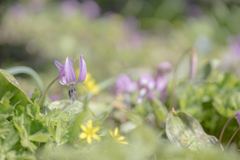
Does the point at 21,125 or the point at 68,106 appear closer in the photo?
the point at 21,125

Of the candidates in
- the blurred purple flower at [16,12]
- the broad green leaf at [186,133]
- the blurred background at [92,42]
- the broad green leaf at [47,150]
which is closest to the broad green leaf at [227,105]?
the broad green leaf at [186,133]

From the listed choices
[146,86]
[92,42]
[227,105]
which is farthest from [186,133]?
[92,42]

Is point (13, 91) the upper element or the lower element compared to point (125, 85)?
upper

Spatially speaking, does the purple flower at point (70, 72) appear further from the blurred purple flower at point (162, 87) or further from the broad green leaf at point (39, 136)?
the blurred purple flower at point (162, 87)

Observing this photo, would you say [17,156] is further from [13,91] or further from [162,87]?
[162,87]

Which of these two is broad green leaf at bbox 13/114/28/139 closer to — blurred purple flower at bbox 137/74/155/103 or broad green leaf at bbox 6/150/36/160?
broad green leaf at bbox 6/150/36/160

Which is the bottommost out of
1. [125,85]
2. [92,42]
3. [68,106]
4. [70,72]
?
[92,42]

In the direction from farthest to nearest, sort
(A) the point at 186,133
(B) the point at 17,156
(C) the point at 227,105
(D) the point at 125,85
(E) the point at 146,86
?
(D) the point at 125,85
(E) the point at 146,86
(C) the point at 227,105
(A) the point at 186,133
(B) the point at 17,156

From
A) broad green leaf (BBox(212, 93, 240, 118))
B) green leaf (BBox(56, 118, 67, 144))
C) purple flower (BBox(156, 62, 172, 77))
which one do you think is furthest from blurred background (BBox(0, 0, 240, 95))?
green leaf (BBox(56, 118, 67, 144))

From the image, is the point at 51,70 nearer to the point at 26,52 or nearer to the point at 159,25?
the point at 26,52
